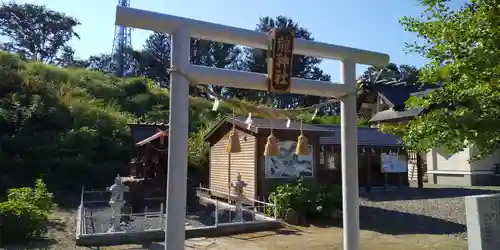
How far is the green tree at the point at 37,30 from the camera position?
4203cm

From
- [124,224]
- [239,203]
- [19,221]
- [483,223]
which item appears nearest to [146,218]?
[124,224]

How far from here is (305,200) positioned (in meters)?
12.5

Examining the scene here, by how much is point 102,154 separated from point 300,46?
1772cm

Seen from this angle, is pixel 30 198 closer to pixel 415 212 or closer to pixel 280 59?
pixel 280 59

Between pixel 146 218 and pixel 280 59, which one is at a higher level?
pixel 280 59

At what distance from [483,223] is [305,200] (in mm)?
6423

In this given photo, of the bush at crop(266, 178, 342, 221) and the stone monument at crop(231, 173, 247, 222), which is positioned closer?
the stone monument at crop(231, 173, 247, 222)

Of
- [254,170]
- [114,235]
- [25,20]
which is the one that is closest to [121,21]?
[114,235]

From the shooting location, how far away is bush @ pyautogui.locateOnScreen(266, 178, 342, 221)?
1232 centimetres

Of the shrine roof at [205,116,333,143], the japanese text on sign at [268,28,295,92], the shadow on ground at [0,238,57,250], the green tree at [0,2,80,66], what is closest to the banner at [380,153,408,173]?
the shrine roof at [205,116,333,143]

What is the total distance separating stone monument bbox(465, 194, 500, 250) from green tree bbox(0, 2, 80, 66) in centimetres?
4309

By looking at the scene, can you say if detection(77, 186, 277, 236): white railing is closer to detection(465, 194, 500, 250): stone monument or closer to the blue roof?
detection(465, 194, 500, 250): stone monument

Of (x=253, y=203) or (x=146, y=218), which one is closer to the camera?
(x=146, y=218)

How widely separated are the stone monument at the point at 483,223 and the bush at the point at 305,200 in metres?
6.14
